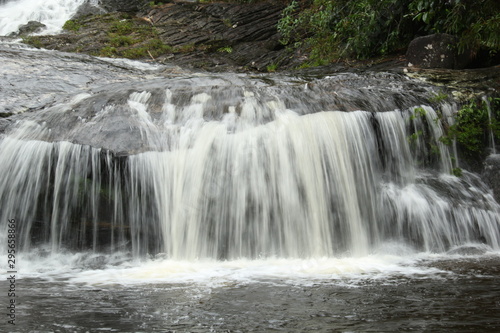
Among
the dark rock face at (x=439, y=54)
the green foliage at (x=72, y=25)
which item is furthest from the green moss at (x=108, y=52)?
the dark rock face at (x=439, y=54)

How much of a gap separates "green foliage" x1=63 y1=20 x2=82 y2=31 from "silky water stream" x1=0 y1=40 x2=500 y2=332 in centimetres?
796

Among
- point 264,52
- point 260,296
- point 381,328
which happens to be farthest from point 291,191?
point 264,52

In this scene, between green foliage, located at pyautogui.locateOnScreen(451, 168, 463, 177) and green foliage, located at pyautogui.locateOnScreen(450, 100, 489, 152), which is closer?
green foliage, located at pyautogui.locateOnScreen(451, 168, 463, 177)

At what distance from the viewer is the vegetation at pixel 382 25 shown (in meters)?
8.13

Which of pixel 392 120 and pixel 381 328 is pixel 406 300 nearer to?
pixel 381 328

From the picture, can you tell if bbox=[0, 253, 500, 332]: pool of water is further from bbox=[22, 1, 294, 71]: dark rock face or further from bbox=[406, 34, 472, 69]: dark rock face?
bbox=[22, 1, 294, 71]: dark rock face

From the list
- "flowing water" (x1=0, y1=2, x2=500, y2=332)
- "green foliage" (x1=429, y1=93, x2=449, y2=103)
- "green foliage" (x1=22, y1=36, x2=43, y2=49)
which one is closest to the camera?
"flowing water" (x1=0, y1=2, x2=500, y2=332)

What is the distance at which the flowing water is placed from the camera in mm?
4988

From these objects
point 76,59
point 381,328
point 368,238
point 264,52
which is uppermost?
point 264,52

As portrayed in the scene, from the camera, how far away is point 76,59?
A: 972 cm

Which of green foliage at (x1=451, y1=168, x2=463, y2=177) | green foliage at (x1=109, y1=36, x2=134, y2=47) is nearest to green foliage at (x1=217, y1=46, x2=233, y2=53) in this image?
green foliage at (x1=109, y1=36, x2=134, y2=47)

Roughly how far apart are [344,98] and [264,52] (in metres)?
7.28

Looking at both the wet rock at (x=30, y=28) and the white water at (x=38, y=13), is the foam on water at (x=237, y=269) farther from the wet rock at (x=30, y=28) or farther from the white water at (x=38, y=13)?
the white water at (x=38, y=13)

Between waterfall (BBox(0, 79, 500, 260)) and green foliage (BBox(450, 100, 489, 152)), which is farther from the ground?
green foliage (BBox(450, 100, 489, 152))
